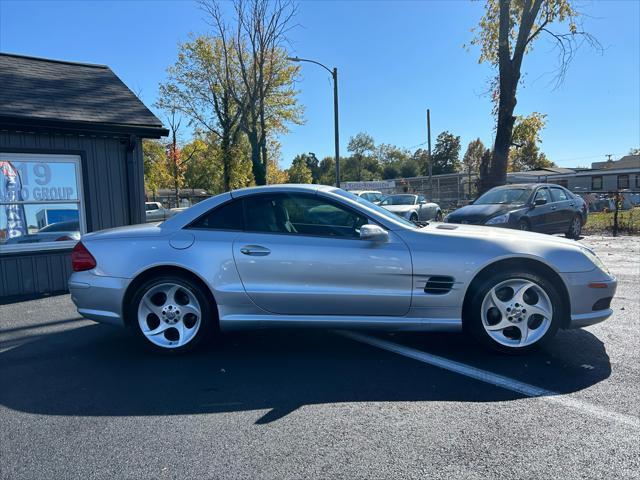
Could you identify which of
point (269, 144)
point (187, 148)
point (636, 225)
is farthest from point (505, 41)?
point (187, 148)

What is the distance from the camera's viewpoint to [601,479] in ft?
7.38

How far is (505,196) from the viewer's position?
1116cm

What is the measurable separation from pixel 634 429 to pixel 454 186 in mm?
34601

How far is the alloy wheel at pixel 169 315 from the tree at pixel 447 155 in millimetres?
84502

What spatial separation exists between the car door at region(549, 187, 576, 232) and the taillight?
425 inches

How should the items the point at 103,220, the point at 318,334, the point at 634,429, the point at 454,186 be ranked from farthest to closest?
the point at 454,186
the point at 103,220
the point at 318,334
the point at 634,429

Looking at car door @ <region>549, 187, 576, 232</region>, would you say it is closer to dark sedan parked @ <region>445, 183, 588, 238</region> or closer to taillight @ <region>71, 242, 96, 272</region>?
dark sedan parked @ <region>445, 183, 588, 238</region>

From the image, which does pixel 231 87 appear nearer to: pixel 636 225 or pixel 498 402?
pixel 636 225

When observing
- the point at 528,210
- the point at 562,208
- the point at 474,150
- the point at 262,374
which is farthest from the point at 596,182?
the point at 262,374

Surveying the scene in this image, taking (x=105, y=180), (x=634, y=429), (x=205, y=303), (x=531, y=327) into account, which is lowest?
(x=634, y=429)

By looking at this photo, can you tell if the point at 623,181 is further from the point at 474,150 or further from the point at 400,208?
the point at 400,208

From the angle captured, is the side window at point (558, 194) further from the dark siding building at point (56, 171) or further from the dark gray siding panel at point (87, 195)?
the dark gray siding panel at point (87, 195)

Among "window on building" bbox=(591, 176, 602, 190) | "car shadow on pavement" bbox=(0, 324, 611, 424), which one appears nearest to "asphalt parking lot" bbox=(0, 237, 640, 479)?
"car shadow on pavement" bbox=(0, 324, 611, 424)

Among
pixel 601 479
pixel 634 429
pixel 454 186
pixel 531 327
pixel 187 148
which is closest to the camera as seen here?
pixel 601 479
